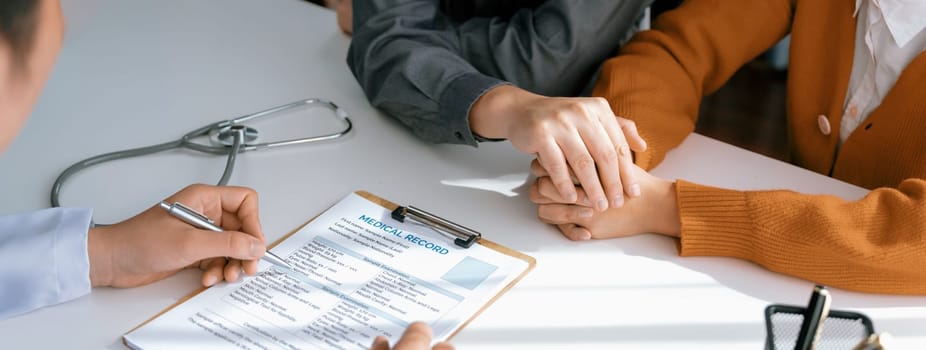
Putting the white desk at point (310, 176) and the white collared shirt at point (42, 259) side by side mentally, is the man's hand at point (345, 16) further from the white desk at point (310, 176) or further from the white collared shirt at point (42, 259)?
the white collared shirt at point (42, 259)

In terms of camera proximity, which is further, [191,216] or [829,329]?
[191,216]

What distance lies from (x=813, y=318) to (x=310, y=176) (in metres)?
0.61

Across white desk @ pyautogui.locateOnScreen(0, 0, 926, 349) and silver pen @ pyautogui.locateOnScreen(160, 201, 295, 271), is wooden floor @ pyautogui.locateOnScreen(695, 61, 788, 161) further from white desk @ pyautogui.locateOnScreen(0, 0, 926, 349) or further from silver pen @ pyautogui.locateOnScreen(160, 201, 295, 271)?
silver pen @ pyautogui.locateOnScreen(160, 201, 295, 271)

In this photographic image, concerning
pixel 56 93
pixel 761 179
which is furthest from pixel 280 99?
pixel 761 179

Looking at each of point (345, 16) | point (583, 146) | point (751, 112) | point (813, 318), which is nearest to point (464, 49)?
point (345, 16)

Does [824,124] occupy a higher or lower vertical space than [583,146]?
lower

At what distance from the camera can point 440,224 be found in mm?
951

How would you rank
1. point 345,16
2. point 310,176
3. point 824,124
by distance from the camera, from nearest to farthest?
point 310,176, point 824,124, point 345,16

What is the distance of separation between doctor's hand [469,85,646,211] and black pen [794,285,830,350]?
0.36m

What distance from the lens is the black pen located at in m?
0.58

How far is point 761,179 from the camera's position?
41.4 inches

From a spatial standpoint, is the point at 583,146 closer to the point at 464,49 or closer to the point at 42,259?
the point at 464,49

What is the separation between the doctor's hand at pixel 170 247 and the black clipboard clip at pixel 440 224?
15 centimetres

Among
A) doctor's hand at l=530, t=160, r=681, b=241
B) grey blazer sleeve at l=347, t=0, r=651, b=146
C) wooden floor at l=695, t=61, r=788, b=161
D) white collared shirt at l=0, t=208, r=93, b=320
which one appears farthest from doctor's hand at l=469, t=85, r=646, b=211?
wooden floor at l=695, t=61, r=788, b=161
